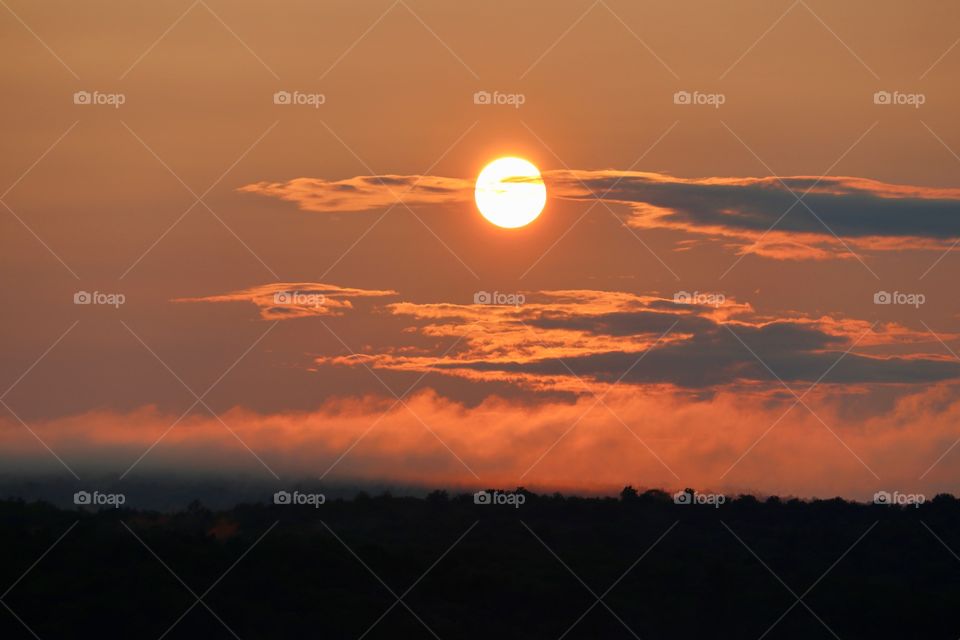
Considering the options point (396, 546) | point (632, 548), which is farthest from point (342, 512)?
point (632, 548)

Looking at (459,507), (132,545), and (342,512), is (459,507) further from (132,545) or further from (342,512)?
(132,545)

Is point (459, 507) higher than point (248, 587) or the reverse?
higher

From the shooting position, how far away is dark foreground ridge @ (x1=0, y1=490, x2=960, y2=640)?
176 ft

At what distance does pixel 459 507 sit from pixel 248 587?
9.93 m

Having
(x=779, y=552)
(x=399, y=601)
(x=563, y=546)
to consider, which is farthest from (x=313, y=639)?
(x=779, y=552)

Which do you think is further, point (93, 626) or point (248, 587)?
point (248, 587)

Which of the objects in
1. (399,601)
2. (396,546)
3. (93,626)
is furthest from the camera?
(396,546)

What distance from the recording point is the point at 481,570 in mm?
58844

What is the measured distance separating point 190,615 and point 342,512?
9.41m

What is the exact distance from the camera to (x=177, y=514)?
2279 inches

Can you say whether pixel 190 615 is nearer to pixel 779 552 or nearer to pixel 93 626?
pixel 93 626

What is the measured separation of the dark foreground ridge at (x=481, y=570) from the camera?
53688 mm

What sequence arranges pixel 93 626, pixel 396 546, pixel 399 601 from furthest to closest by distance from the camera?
pixel 396 546
pixel 399 601
pixel 93 626

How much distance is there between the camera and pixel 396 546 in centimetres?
5997
